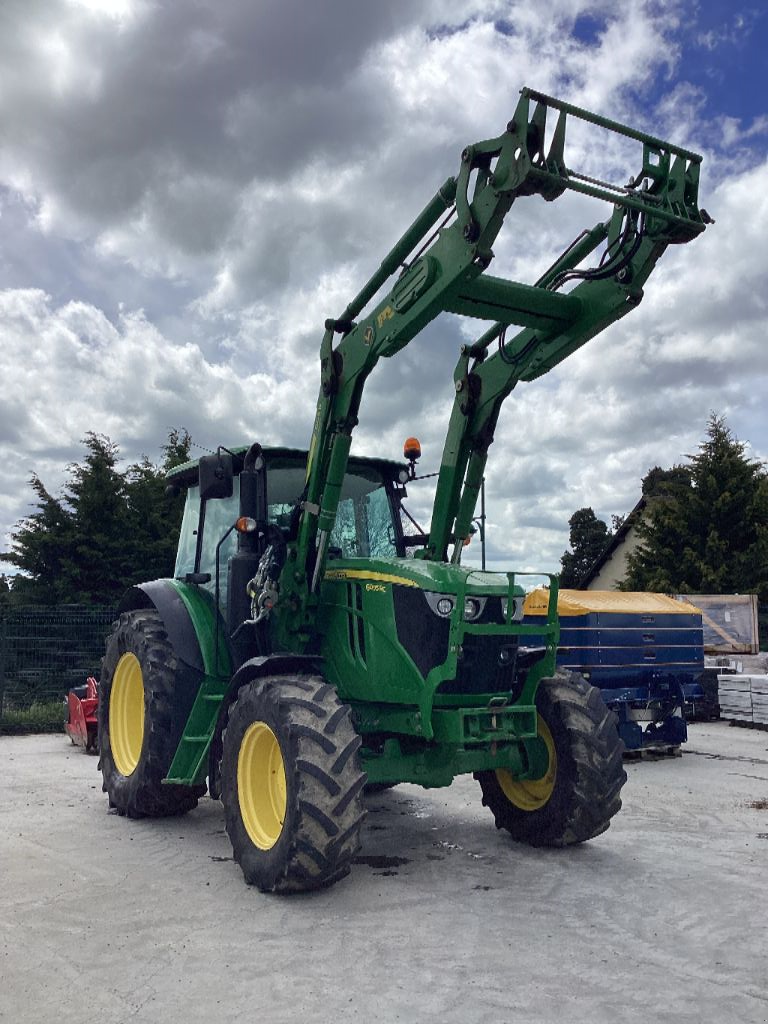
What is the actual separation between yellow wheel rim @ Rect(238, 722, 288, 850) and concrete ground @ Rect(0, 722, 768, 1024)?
38 centimetres

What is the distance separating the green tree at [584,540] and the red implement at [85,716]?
37.8 metres

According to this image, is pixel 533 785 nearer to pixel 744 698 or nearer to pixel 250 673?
pixel 250 673

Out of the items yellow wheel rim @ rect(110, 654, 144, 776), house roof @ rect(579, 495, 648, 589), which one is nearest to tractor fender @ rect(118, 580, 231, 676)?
yellow wheel rim @ rect(110, 654, 144, 776)

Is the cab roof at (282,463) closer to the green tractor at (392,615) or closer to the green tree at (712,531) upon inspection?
the green tractor at (392,615)

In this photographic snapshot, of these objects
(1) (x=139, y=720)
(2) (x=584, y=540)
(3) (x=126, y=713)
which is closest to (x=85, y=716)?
(3) (x=126, y=713)

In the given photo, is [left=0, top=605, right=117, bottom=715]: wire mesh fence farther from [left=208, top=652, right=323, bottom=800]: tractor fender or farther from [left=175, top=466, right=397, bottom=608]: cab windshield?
[left=208, top=652, right=323, bottom=800]: tractor fender

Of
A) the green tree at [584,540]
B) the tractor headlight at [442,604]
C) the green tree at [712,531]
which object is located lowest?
the tractor headlight at [442,604]

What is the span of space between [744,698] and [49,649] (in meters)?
11.3

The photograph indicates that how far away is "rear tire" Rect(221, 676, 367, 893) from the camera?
191 inches

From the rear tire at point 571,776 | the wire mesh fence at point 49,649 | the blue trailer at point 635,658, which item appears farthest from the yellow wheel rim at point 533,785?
the wire mesh fence at point 49,649

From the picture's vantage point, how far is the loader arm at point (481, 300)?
4.94 m

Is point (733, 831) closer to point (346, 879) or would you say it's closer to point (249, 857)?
point (346, 879)

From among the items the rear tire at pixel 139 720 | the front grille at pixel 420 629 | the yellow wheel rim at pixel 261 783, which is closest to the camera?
the yellow wheel rim at pixel 261 783

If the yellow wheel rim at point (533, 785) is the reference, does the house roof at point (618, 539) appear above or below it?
above
